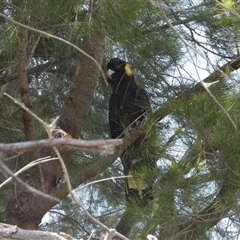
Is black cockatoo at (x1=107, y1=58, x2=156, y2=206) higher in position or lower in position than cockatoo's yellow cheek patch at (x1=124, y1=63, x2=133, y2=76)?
lower

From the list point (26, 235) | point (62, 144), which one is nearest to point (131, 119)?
point (26, 235)

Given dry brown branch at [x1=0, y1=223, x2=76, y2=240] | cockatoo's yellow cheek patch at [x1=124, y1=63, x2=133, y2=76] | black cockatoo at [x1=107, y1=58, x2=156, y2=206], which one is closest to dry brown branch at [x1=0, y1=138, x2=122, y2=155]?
dry brown branch at [x1=0, y1=223, x2=76, y2=240]

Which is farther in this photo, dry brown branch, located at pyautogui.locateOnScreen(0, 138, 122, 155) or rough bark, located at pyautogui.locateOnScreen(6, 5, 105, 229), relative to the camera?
rough bark, located at pyautogui.locateOnScreen(6, 5, 105, 229)

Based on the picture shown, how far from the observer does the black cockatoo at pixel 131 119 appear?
6.60 feet

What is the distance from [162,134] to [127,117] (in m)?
0.71

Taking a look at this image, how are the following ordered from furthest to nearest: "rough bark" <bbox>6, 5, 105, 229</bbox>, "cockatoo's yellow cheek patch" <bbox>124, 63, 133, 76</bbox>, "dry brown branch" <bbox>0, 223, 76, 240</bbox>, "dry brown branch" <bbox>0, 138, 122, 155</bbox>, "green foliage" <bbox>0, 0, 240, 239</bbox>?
1. "cockatoo's yellow cheek patch" <bbox>124, 63, 133, 76</bbox>
2. "rough bark" <bbox>6, 5, 105, 229</bbox>
3. "green foliage" <bbox>0, 0, 240, 239</bbox>
4. "dry brown branch" <bbox>0, 223, 76, 240</bbox>
5. "dry brown branch" <bbox>0, 138, 122, 155</bbox>

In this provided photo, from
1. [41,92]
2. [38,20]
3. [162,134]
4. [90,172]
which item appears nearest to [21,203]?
[90,172]

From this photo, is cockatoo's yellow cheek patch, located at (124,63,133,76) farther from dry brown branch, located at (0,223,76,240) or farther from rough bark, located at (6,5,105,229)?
dry brown branch, located at (0,223,76,240)

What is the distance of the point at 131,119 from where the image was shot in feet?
8.84

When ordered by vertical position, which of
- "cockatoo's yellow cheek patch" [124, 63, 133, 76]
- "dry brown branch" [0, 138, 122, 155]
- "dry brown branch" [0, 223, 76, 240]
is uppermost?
"cockatoo's yellow cheek patch" [124, 63, 133, 76]

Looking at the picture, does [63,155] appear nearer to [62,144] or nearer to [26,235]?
[26,235]

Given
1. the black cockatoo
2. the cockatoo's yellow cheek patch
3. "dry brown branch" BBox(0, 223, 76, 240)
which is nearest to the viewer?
Answer: "dry brown branch" BBox(0, 223, 76, 240)

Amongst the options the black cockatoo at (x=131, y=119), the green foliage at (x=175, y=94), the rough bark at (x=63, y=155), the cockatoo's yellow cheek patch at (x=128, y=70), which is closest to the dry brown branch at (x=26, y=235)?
the green foliage at (x=175, y=94)

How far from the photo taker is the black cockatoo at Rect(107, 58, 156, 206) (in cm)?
201
